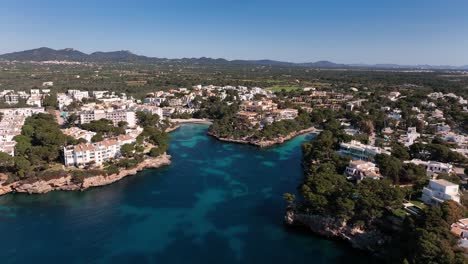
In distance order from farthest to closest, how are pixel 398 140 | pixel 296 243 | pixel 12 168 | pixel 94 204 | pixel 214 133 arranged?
pixel 214 133, pixel 398 140, pixel 12 168, pixel 94 204, pixel 296 243

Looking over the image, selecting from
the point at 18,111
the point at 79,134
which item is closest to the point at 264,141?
the point at 79,134

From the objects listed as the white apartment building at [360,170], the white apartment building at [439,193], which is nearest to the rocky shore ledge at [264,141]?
the white apartment building at [360,170]

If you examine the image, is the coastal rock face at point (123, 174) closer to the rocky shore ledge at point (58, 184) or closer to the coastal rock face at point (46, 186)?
the rocky shore ledge at point (58, 184)

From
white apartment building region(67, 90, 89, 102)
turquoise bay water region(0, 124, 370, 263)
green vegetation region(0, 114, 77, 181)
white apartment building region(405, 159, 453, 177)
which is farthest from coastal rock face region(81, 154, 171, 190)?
white apartment building region(67, 90, 89, 102)

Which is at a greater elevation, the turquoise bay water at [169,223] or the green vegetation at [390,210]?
the green vegetation at [390,210]

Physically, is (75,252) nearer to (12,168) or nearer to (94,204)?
(94,204)

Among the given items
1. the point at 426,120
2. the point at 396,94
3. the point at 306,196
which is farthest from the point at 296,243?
the point at 396,94
